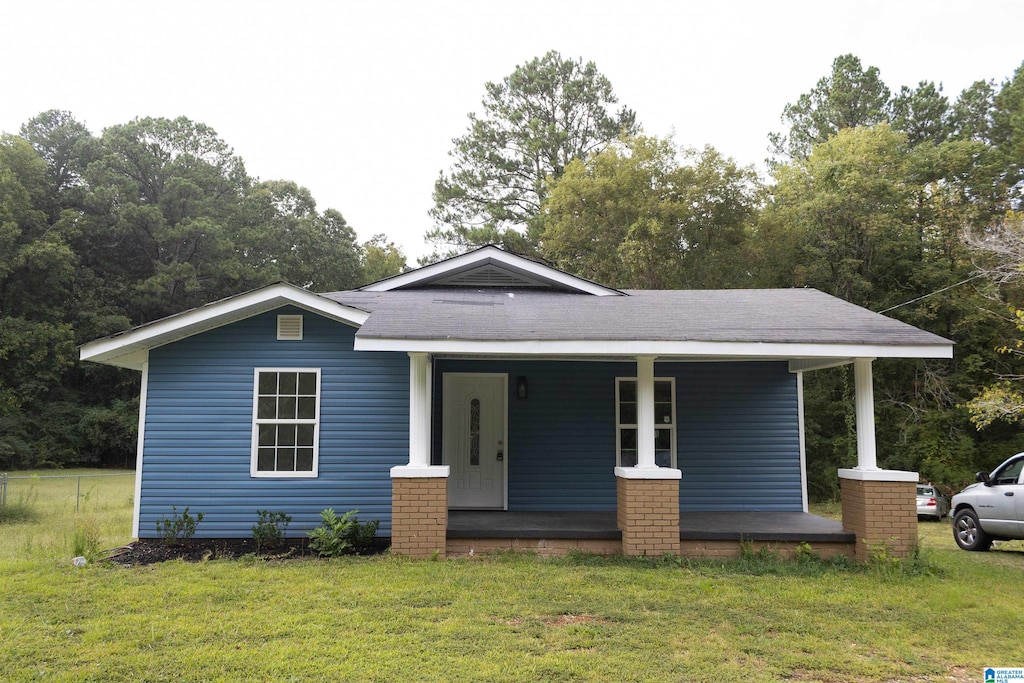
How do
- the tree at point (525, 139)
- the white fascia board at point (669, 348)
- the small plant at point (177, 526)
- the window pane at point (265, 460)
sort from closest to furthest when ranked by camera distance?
1. the white fascia board at point (669, 348)
2. the small plant at point (177, 526)
3. the window pane at point (265, 460)
4. the tree at point (525, 139)

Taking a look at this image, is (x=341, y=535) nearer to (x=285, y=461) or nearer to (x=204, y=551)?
(x=285, y=461)

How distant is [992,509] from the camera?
9.85 metres

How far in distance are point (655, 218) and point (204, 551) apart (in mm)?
18540

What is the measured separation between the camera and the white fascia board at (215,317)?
8.70 meters

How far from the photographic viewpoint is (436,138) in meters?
33.6

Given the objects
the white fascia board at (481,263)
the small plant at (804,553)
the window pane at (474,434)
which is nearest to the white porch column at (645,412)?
the small plant at (804,553)

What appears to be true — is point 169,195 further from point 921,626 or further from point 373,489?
point 921,626

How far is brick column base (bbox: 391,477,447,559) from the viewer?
25.6 feet

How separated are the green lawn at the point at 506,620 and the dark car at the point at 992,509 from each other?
5.57 ft

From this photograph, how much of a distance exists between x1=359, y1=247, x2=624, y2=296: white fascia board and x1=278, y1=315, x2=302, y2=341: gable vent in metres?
2.29

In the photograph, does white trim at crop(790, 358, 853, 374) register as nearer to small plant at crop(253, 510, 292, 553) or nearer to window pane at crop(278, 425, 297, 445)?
window pane at crop(278, 425, 297, 445)

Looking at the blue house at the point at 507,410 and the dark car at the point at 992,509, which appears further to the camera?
the dark car at the point at 992,509

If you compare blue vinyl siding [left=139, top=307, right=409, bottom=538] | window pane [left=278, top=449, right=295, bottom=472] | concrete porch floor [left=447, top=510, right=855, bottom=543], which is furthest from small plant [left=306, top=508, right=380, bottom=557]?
concrete porch floor [left=447, top=510, right=855, bottom=543]

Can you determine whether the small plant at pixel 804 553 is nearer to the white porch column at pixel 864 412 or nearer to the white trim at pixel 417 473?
the white porch column at pixel 864 412
